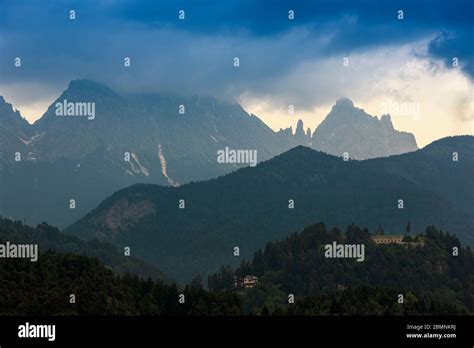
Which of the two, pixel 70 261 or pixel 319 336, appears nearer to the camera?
pixel 319 336

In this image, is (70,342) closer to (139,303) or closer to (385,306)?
(139,303)

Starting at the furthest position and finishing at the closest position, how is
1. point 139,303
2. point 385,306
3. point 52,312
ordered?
point 385,306 < point 139,303 < point 52,312

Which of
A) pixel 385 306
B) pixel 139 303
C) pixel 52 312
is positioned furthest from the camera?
pixel 385 306

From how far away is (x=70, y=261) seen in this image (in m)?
178

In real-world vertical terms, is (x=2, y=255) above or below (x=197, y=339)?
above

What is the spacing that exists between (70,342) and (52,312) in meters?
89.5

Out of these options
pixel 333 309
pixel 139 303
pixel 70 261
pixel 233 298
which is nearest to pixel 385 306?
pixel 333 309

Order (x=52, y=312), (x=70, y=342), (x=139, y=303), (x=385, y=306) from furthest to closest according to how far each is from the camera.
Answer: (x=385, y=306)
(x=139, y=303)
(x=52, y=312)
(x=70, y=342)

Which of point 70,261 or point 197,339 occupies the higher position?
point 70,261

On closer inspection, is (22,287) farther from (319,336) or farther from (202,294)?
(319,336)

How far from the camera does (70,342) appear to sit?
6838 centimetres

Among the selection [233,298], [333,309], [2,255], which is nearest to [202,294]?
[233,298]

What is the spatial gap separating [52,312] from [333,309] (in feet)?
192

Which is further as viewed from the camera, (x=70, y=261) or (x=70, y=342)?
(x=70, y=261)
